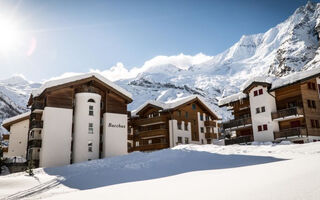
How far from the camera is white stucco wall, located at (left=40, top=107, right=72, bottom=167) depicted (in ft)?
92.7

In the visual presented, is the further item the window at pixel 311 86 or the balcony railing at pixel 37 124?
the window at pixel 311 86

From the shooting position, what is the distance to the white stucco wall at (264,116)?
33781mm

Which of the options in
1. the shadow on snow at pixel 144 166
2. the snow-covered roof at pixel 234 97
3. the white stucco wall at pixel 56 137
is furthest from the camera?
the snow-covered roof at pixel 234 97

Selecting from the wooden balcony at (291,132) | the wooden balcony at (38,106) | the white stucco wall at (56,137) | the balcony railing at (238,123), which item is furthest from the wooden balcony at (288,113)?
the wooden balcony at (38,106)

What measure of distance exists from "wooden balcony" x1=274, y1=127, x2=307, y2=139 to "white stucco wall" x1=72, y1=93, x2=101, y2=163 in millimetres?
21270

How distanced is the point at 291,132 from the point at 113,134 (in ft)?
67.5

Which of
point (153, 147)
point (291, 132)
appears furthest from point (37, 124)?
point (291, 132)

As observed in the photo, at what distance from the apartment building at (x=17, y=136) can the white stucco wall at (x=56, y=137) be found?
36.7ft

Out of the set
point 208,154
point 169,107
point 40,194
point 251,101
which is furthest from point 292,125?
point 40,194

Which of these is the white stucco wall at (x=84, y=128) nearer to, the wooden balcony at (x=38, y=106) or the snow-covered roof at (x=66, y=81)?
the snow-covered roof at (x=66, y=81)

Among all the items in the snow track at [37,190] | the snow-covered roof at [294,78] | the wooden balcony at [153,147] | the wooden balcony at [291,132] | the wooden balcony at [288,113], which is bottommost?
the snow track at [37,190]

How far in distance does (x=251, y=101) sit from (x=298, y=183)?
1213 inches

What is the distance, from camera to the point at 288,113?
3112cm

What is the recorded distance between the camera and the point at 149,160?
76.3ft
